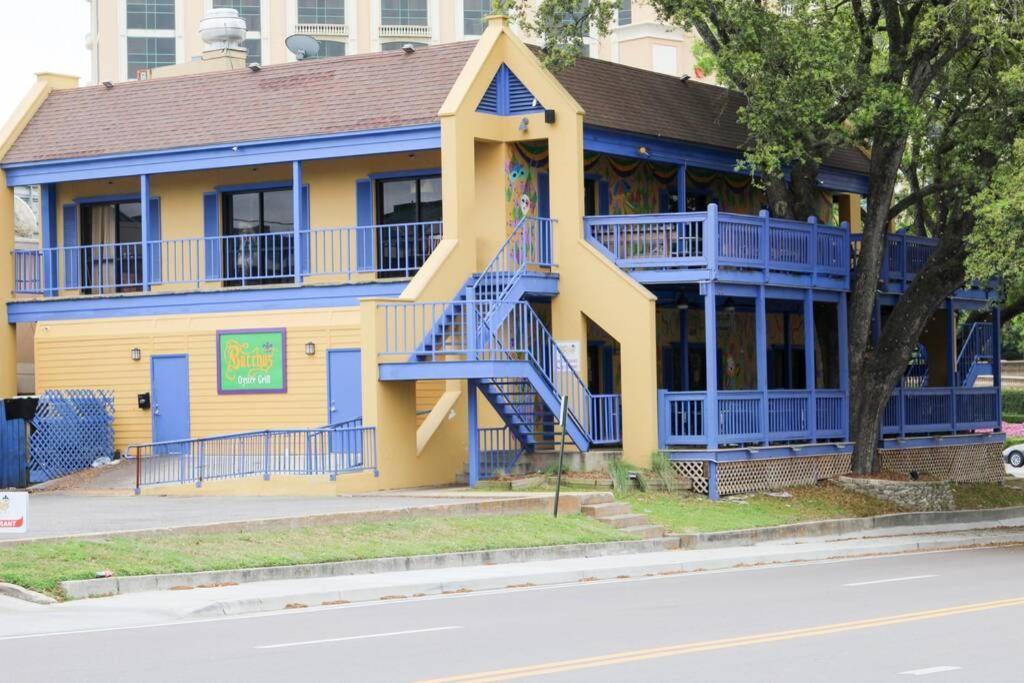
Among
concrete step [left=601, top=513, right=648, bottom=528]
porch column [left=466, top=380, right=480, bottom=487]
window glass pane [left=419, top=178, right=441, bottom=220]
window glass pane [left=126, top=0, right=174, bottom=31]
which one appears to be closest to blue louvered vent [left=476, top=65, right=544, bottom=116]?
window glass pane [left=419, top=178, right=441, bottom=220]

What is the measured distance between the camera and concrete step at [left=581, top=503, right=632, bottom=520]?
82.2 feet

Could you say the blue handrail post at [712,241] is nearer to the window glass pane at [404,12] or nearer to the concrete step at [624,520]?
the concrete step at [624,520]

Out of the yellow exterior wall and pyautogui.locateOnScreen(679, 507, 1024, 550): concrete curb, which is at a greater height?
the yellow exterior wall

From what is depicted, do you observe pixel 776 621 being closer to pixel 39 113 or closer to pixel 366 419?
pixel 366 419

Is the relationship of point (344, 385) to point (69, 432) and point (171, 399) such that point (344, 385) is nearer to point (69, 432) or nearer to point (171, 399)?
point (171, 399)

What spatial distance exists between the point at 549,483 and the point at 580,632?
1310 centimetres

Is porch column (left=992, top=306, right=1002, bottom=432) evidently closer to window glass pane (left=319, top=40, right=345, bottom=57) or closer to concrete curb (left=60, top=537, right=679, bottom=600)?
concrete curb (left=60, top=537, right=679, bottom=600)

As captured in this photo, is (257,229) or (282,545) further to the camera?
(257,229)

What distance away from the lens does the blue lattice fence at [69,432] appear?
32.2 m

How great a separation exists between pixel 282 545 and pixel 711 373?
10497 mm

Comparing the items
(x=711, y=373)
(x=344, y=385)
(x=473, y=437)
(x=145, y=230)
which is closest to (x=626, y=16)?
(x=145, y=230)

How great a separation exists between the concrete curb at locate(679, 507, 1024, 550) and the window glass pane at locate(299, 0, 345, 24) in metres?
74.5

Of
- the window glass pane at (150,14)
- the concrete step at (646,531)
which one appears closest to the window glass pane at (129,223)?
the concrete step at (646,531)

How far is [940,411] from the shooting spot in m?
36.2
